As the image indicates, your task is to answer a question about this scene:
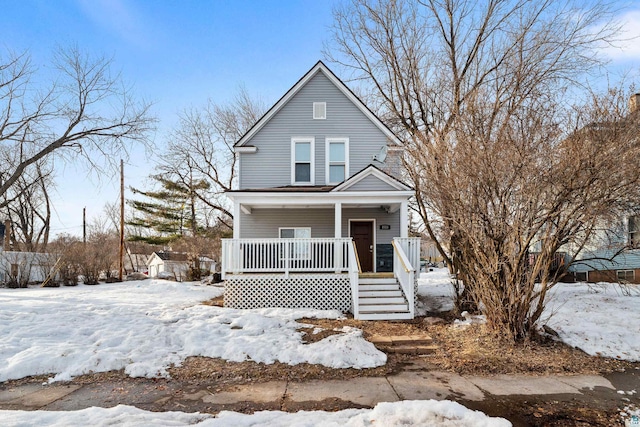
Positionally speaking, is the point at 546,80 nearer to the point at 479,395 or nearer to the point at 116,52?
the point at 479,395

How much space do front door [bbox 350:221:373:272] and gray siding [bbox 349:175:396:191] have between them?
2.43m

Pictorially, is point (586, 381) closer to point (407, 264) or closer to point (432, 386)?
point (432, 386)

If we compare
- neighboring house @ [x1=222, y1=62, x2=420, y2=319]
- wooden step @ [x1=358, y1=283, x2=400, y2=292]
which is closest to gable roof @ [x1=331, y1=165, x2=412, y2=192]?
neighboring house @ [x1=222, y1=62, x2=420, y2=319]

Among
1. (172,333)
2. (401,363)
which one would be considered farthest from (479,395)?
(172,333)

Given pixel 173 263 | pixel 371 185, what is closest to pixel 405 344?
pixel 371 185

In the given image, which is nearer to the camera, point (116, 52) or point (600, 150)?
point (600, 150)

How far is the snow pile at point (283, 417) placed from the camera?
12.0 feet

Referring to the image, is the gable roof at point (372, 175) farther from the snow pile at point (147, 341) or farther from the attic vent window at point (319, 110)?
the snow pile at point (147, 341)

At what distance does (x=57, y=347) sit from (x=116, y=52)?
37.1ft

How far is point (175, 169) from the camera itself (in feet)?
71.5

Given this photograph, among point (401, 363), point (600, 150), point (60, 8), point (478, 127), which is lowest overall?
point (401, 363)

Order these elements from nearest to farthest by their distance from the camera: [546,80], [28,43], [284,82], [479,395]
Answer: [479,395]
[546,80]
[28,43]
[284,82]

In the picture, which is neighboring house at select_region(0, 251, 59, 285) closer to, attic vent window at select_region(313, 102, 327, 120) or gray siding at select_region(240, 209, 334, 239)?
gray siding at select_region(240, 209, 334, 239)

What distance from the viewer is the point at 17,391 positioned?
15.9 ft
